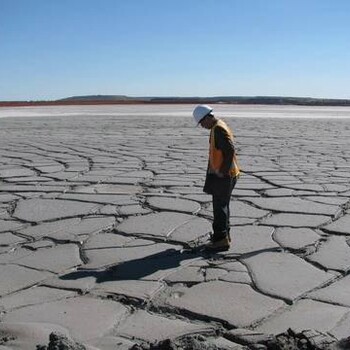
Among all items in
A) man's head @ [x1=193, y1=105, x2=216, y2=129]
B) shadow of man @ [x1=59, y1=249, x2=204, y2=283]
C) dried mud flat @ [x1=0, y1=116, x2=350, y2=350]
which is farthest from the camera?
man's head @ [x1=193, y1=105, x2=216, y2=129]

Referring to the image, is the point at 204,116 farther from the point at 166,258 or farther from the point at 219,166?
the point at 166,258

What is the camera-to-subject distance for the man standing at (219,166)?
13.8ft

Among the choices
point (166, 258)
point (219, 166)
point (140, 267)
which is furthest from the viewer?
point (219, 166)

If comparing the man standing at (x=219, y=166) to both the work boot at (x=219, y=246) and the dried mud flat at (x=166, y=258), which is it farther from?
the dried mud flat at (x=166, y=258)

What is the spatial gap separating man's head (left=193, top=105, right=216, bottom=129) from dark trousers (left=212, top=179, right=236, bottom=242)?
43cm

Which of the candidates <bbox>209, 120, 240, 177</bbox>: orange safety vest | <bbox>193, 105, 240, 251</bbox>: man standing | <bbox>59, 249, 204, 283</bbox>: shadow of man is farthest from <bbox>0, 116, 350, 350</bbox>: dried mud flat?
<bbox>209, 120, 240, 177</bbox>: orange safety vest

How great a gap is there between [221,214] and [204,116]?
2.27ft

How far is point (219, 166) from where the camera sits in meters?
4.22

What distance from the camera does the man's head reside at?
418cm

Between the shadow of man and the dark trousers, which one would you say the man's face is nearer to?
the dark trousers

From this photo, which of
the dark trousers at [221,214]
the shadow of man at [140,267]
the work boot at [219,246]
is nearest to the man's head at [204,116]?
the dark trousers at [221,214]

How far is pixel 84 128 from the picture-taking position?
16078 mm

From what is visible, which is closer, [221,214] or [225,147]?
[225,147]

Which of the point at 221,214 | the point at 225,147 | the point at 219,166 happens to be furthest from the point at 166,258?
the point at 225,147
